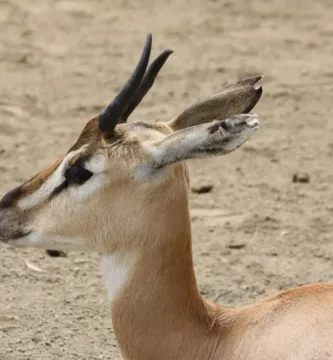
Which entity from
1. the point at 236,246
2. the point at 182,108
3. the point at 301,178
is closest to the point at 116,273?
the point at 236,246

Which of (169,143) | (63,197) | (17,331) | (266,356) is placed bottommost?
(17,331)

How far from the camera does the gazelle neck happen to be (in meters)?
4.27

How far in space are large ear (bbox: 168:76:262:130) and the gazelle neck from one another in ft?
1.53

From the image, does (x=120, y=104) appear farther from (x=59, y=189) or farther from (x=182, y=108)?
(x=182, y=108)

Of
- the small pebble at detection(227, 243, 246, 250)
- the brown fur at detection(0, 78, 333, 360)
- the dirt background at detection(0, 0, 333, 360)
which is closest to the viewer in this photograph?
the brown fur at detection(0, 78, 333, 360)

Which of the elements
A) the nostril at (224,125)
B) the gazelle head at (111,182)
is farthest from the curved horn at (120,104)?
the nostril at (224,125)

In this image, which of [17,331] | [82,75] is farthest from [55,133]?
[17,331]

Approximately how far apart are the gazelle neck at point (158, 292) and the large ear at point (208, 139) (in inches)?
10.9

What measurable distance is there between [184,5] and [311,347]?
7.93 meters

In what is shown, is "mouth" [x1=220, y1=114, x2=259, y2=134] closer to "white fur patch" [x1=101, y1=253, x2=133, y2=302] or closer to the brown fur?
the brown fur

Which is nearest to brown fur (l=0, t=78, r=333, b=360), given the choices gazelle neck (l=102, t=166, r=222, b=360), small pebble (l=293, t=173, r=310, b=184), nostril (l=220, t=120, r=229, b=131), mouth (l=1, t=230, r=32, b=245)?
gazelle neck (l=102, t=166, r=222, b=360)

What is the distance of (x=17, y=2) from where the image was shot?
1147 cm

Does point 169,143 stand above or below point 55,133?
above

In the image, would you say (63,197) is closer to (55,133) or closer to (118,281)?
(118,281)
